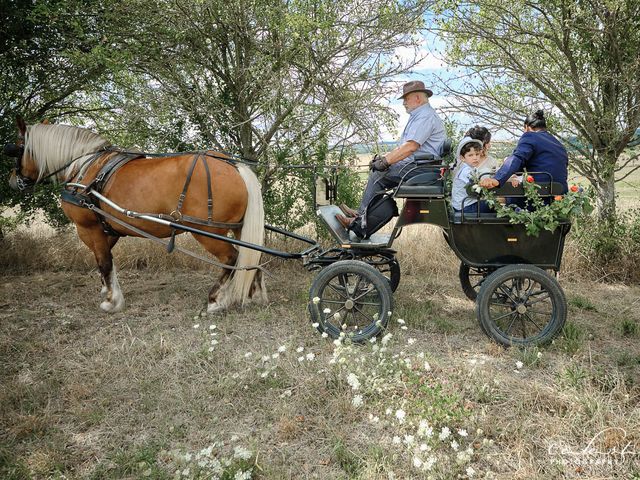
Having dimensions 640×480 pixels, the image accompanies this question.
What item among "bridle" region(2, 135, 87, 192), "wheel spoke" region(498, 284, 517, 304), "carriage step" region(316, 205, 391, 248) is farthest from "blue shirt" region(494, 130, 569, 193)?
"bridle" region(2, 135, 87, 192)

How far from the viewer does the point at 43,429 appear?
2.99 metres

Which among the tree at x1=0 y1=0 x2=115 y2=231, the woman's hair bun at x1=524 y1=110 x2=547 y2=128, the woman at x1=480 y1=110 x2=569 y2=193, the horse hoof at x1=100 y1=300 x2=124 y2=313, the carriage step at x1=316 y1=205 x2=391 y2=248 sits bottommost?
the horse hoof at x1=100 y1=300 x2=124 y2=313

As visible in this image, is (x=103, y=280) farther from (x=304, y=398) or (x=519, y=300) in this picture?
(x=519, y=300)

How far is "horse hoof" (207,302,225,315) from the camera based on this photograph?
15.8ft

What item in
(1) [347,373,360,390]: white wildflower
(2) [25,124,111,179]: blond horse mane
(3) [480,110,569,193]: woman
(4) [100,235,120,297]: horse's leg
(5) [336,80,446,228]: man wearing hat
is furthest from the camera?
(4) [100,235,120,297]: horse's leg

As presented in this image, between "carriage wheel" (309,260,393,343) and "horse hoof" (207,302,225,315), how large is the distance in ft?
4.14

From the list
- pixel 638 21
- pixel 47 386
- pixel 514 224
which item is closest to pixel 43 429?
pixel 47 386

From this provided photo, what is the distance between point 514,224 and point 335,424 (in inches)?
78.5

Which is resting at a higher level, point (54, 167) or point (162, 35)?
point (162, 35)

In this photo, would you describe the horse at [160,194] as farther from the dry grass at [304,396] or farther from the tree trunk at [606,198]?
the tree trunk at [606,198]

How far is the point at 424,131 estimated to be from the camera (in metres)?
3.91

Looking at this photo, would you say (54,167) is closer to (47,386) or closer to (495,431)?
(47,386)

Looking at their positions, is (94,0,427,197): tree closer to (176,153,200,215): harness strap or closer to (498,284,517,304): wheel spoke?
(176,153,200,215): harness strap

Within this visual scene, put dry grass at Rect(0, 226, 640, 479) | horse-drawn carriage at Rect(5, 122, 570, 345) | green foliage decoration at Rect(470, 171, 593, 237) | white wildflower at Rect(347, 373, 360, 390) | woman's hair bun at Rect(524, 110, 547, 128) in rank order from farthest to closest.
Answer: woman's hair bun at Rect(524, 110, 547, 128)
horse-drawn carriage at Rect(5, 122, 570, 345)
green foliage decoration at Rect(470, 171, 593, 237)
white wildflower at Rect(347, 373, 360, 390)
dry grass at Rect(0, 226, 640, 479)
